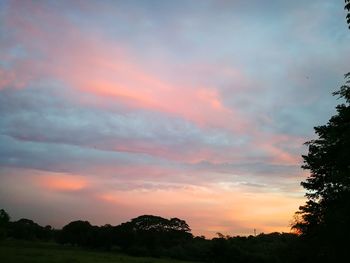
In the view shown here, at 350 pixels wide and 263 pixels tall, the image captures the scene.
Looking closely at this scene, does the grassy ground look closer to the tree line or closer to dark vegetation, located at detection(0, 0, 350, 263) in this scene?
dark vegetation, located at detection(0, 0, 350, 263)

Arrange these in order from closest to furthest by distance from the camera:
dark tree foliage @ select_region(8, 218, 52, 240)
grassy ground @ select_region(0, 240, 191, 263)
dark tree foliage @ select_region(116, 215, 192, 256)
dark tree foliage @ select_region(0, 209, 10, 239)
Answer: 1. grassy ground @ select_region(0, 240, 191, 263)
2. dark tree foliage @ select_region(0, 209, 10, 239)
3. dark tree foliage @ select_region(116, 215, 192, 256)
4. dark tree foliage @ select_region(8, 218, 52, 240)

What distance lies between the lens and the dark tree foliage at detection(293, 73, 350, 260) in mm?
29859

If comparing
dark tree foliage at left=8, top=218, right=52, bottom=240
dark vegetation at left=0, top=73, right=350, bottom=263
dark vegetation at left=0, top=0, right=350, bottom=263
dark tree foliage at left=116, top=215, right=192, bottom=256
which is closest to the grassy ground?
dark vegetation at left=0, top=0, right=350, bottom=263

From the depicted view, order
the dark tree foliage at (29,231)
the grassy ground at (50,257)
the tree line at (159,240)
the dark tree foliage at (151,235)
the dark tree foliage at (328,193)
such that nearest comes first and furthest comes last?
the dark tree foliage at (328,193) < the grassy ground at (50,257) < the tree line at (159,240) < the dark tree foliage at (151,235) < the dark tree foliage at (29,231)

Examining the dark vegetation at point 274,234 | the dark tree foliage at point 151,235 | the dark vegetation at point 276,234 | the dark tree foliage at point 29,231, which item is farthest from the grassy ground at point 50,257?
the dark tree foliage at point 29,231

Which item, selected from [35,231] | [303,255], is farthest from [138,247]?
[303,255]

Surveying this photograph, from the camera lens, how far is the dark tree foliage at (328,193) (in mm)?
29859

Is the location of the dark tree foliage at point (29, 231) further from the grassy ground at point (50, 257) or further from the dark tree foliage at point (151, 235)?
the grassy ground at point (50, 257)

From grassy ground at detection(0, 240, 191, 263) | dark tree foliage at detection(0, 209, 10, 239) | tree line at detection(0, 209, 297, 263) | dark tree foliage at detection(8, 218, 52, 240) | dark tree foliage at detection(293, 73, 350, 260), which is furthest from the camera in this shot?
dark tree foliage at detection(8, 218, 52, 240)

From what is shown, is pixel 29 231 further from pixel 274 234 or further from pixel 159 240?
pixel 274 234

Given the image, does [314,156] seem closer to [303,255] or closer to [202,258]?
[303,255]

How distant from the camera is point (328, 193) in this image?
39.3m

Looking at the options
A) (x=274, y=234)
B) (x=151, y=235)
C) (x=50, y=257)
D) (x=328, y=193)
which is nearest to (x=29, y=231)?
(x=151, y=235)

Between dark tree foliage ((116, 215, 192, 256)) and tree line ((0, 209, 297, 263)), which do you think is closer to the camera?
tree line ((0, 209, 297, 263))
